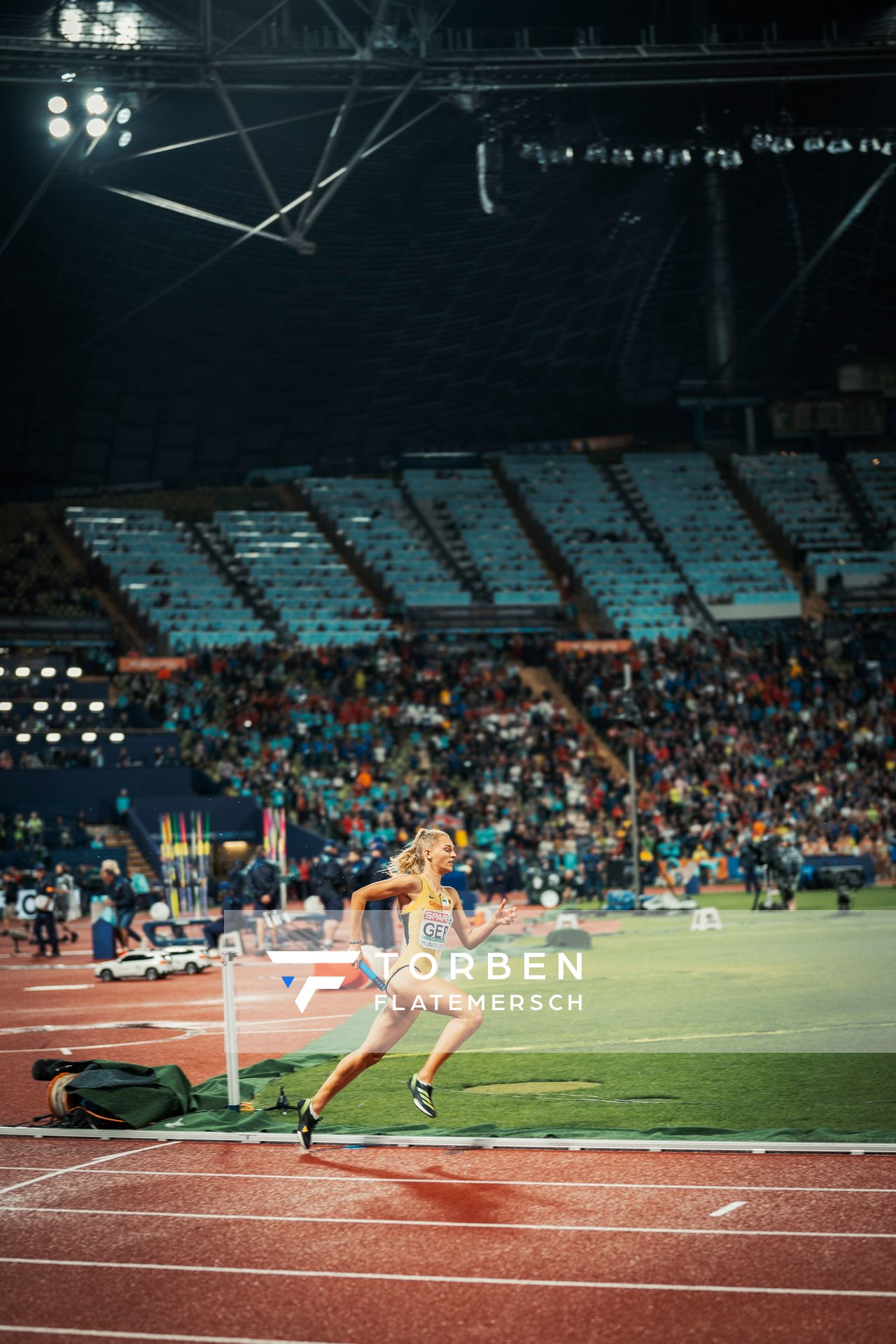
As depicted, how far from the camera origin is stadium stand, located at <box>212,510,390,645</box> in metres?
43.1

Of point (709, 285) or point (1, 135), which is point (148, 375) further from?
point (709, 285)

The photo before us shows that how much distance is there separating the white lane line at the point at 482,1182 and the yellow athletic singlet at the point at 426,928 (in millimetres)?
1135

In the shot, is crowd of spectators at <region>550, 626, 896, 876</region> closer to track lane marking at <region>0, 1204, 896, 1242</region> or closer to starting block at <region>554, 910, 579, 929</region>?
starting block at <region>554, 910, 579, 929</region>

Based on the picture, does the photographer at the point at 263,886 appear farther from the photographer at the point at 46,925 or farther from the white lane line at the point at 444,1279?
the white lane line at the point at 444,1279

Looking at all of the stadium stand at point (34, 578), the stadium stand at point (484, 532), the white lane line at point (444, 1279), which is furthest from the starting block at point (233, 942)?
the stadium stand at point (484, 532)

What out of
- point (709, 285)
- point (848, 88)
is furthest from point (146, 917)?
point (709, 285)

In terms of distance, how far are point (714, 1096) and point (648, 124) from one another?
33.7 metres

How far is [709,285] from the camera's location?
49.4m

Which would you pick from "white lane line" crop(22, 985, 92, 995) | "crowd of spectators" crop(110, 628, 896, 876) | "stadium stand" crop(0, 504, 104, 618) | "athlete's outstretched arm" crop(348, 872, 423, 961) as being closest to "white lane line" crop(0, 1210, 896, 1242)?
"athlete's outstretched arm" crop(348, 872, 423, 961)

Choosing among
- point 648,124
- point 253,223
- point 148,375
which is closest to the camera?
point 253,223

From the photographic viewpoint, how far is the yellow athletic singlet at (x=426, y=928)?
878 cm

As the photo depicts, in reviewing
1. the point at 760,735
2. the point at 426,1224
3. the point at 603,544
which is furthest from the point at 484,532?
the point at 426,1224

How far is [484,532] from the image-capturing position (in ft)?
164

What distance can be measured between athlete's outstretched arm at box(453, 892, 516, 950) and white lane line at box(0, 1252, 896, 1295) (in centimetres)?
260
